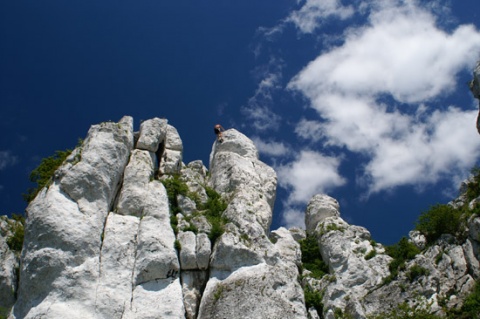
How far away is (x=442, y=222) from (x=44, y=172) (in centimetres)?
2419

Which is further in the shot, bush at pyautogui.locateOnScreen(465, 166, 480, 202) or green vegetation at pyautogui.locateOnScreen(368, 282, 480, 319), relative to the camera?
bush at pyautogui.locateOnScreen(465, 166, 480, 202)

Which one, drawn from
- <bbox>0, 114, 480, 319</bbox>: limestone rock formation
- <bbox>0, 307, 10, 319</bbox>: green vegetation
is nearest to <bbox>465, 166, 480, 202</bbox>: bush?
<bbox>0, 114, 480, 319</bbox>: limestone rock formation

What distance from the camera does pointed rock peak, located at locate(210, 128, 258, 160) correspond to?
128ft

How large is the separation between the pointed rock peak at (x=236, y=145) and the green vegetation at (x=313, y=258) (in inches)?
279

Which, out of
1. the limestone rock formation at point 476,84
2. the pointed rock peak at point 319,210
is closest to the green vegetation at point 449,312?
the pointed rock peak at point 319,210

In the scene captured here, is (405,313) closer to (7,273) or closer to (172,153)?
(172,153)

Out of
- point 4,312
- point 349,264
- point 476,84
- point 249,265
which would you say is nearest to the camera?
point 4,312

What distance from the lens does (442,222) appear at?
32.4 meters

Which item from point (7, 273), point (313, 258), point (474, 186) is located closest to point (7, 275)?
point (7, 273)

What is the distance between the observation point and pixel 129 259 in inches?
1029

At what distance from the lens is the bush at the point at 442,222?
3200cm

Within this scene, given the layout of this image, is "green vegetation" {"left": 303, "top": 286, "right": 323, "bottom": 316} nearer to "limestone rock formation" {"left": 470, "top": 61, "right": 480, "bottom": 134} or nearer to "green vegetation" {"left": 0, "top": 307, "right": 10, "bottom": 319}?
"green vegetation" {"left": 0, "top": 307, "right": 10, "bottom": 319}

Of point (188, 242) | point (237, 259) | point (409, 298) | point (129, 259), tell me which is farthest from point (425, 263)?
point (129, 259)

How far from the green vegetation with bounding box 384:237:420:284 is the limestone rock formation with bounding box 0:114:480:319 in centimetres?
27
